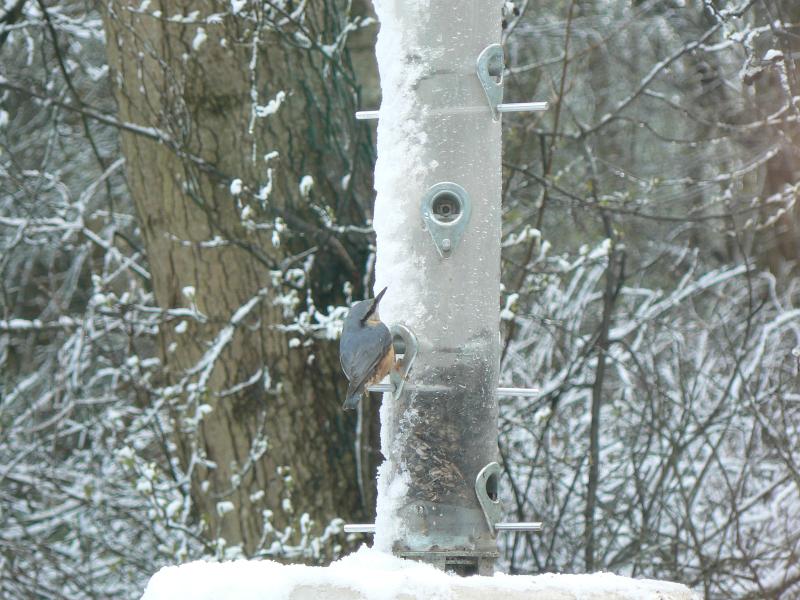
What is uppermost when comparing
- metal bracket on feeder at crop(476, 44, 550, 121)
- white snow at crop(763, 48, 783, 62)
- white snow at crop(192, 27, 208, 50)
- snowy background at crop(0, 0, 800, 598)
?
white snow at crop(192, 27, 208, 50)

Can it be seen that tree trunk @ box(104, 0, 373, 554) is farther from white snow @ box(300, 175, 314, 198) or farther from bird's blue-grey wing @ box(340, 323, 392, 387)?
bird's blue-grey wing @ box(340, 323, 392, 387)

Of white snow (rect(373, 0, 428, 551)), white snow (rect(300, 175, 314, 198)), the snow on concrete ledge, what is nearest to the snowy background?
white snow (rect(300, 175, 314, 198))

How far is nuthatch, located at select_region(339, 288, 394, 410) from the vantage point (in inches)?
139

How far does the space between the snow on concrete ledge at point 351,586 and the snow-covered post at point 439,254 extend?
0.77m

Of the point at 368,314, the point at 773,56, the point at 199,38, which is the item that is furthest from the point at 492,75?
the point at 199,38

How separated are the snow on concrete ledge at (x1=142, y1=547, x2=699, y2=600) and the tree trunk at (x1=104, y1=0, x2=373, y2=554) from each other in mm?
3223

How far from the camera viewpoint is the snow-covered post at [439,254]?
3566mm

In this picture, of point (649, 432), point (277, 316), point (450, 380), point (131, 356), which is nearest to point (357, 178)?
point (277, 316)

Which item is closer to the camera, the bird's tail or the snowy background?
the bird's tail

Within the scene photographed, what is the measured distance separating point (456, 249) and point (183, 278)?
2.63 m

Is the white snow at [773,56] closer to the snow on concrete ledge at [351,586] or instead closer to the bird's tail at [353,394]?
the bird's tail at [353,394]

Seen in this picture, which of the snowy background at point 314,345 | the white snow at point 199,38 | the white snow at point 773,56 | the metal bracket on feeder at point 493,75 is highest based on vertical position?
the white snow at point 199,38

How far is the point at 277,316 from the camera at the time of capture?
6.02 m

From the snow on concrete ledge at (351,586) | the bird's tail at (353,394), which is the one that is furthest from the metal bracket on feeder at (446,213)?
the snow on concrete ledge at (351,586)
